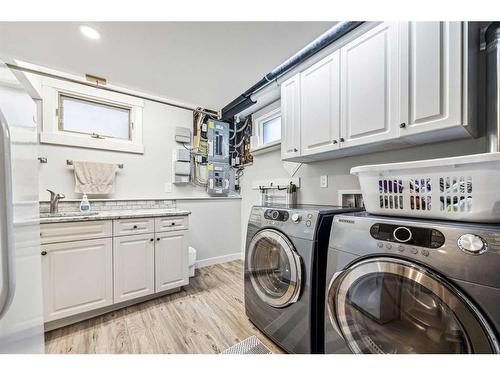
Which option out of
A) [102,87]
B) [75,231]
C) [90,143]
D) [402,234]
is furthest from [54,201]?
[402,234]

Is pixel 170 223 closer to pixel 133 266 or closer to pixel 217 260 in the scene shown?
pixel 133 266

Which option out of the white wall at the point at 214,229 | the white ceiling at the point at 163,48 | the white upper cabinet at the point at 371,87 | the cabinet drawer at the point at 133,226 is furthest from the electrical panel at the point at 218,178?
the white upper cabinet at the point at 371,87

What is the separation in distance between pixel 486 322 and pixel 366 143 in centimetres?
106

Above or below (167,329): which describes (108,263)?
above

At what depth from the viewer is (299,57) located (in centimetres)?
180

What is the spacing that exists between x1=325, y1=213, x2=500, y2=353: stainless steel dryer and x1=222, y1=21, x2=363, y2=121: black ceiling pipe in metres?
1.39

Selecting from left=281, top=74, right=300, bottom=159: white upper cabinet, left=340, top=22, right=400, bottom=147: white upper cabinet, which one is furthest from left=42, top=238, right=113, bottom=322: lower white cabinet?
left=340, top=22, right=400, bottom=147: white upper cabinet

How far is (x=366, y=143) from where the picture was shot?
1.39 meters

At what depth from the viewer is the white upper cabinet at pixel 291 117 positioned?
1.87m

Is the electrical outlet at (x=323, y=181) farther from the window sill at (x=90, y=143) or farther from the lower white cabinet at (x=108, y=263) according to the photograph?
the window sill at (x=90, y=143)

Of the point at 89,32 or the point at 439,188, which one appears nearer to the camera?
the point at 439,188

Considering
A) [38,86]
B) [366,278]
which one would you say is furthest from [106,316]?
[38,86]

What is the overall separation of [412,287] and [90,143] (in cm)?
302
